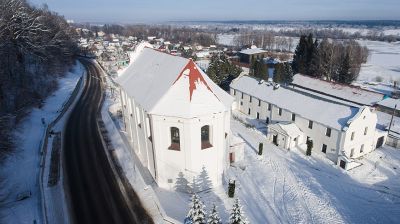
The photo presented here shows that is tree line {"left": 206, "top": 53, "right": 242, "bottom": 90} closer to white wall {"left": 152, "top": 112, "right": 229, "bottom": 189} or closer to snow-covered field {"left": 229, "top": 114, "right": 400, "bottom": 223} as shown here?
snow-covered field {"left": 229, "top": 114, "right": 400, "bottom": 223}

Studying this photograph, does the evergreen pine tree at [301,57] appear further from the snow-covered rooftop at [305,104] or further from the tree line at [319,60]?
the snow-covered rooftop at [305,104]

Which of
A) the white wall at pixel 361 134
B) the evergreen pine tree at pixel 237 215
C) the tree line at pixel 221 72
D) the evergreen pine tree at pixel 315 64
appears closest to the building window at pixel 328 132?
the white wall at pixel 361 134

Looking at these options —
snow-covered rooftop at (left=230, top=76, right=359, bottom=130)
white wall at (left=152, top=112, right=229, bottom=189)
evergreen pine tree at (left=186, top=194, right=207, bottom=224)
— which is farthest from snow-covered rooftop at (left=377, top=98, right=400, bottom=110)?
evergreen pine tree at (left=186, top=194, right=207, bottom=224)

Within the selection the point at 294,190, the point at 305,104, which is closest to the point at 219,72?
the point at 305,104

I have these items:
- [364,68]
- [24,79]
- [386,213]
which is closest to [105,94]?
[24,79]

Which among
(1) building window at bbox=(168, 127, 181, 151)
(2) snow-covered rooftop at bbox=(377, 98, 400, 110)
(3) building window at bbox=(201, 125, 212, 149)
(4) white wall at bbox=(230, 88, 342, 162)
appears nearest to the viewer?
(1) building window at bbox=(168, 127, 181, 151)

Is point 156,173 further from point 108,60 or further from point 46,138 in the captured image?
point 108,60

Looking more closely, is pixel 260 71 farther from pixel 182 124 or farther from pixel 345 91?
pixel 182 124
